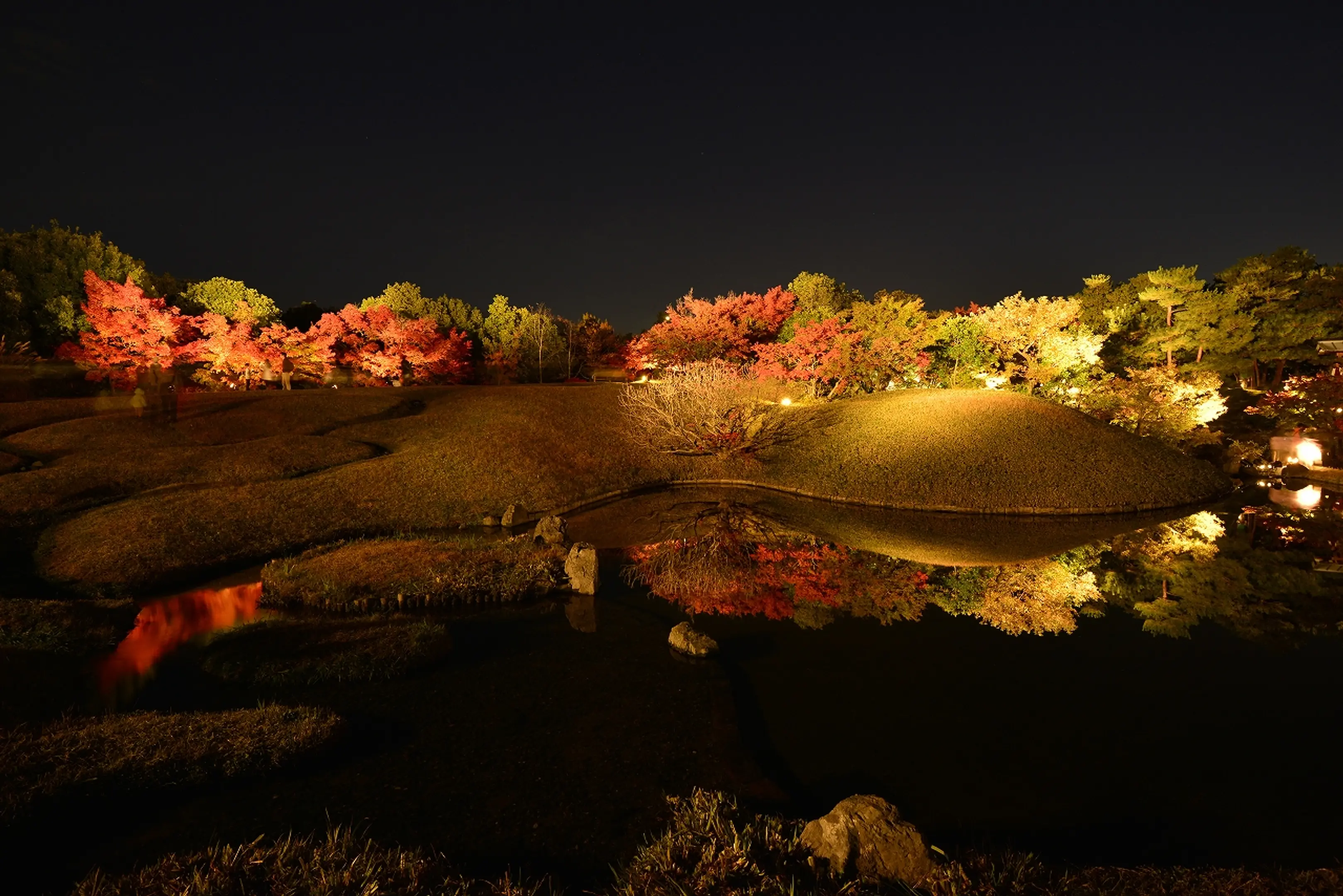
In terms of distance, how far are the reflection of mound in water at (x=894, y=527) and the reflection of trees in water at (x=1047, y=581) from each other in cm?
74

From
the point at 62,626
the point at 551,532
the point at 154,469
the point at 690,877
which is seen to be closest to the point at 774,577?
the point at 551,532

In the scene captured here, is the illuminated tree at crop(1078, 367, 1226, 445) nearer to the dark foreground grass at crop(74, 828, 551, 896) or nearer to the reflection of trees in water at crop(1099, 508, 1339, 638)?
the reflection of trees in water at crop(1099, 508, 1339, 638)

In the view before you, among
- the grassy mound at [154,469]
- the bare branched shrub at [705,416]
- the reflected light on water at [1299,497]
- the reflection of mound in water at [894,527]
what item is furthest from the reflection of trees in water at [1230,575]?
the grassy mound at [154,469]

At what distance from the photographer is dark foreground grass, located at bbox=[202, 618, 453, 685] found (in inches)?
388

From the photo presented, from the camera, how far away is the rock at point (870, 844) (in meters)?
5.37

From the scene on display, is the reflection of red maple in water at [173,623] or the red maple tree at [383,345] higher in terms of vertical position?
the red maple tree at [383,345]

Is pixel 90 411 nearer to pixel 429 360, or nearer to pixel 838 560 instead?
pixel 429 360

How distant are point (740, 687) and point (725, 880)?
4757 millimetres

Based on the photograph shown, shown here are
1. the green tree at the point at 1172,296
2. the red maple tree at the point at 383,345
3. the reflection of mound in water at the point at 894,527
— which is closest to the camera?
the reflection of mound in water at the point at 894,527

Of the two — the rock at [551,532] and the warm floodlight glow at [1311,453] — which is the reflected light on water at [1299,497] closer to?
the warm floodlight glow at [1311,453]

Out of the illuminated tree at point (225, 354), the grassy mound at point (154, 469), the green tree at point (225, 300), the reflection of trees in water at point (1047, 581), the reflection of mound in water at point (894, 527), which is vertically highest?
the green tree at point (225, 300)

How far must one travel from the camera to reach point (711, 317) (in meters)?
40.1

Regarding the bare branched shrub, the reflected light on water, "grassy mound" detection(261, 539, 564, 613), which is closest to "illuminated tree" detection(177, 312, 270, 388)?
the bare branched shrub

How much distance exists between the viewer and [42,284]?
38812mm
